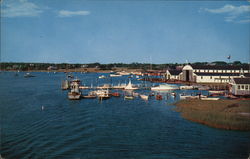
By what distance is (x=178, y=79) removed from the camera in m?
116

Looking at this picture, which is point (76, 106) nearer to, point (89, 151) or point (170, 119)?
point (170, 119)

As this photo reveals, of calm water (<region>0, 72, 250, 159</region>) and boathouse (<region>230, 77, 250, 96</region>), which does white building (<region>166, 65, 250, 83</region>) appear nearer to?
boathouse (<region>230, 77, 250, 96</region>)

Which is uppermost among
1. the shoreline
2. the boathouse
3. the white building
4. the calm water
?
the white building

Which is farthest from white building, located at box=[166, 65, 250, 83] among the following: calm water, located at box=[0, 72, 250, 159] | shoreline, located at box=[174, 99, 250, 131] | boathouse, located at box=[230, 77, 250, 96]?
calm water, located at box=[0, 72, 250, 159]

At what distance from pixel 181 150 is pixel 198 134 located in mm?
6024

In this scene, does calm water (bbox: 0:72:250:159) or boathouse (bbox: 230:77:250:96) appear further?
boathouse (bbox: 230:77:250:96)

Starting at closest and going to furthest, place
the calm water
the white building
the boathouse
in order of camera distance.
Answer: the calm water < the boathouse < the white building

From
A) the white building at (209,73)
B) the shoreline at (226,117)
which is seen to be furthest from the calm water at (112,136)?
the white building at (209,73)

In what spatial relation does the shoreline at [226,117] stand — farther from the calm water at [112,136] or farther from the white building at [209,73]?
the white building at [209,73]

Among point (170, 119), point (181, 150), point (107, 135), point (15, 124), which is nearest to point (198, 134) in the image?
point (181, 150)

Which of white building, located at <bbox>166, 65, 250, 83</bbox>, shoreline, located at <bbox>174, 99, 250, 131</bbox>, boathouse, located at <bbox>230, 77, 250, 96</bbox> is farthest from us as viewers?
white building, located at <bbox>166, 65, 250, 83</bbox>

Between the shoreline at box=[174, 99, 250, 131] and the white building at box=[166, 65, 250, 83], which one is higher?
the white building at box=[166, 65, 250, 83]

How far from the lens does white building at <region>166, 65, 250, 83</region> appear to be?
102 meters

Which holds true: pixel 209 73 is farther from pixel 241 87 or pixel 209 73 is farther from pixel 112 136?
pixel 112 136
